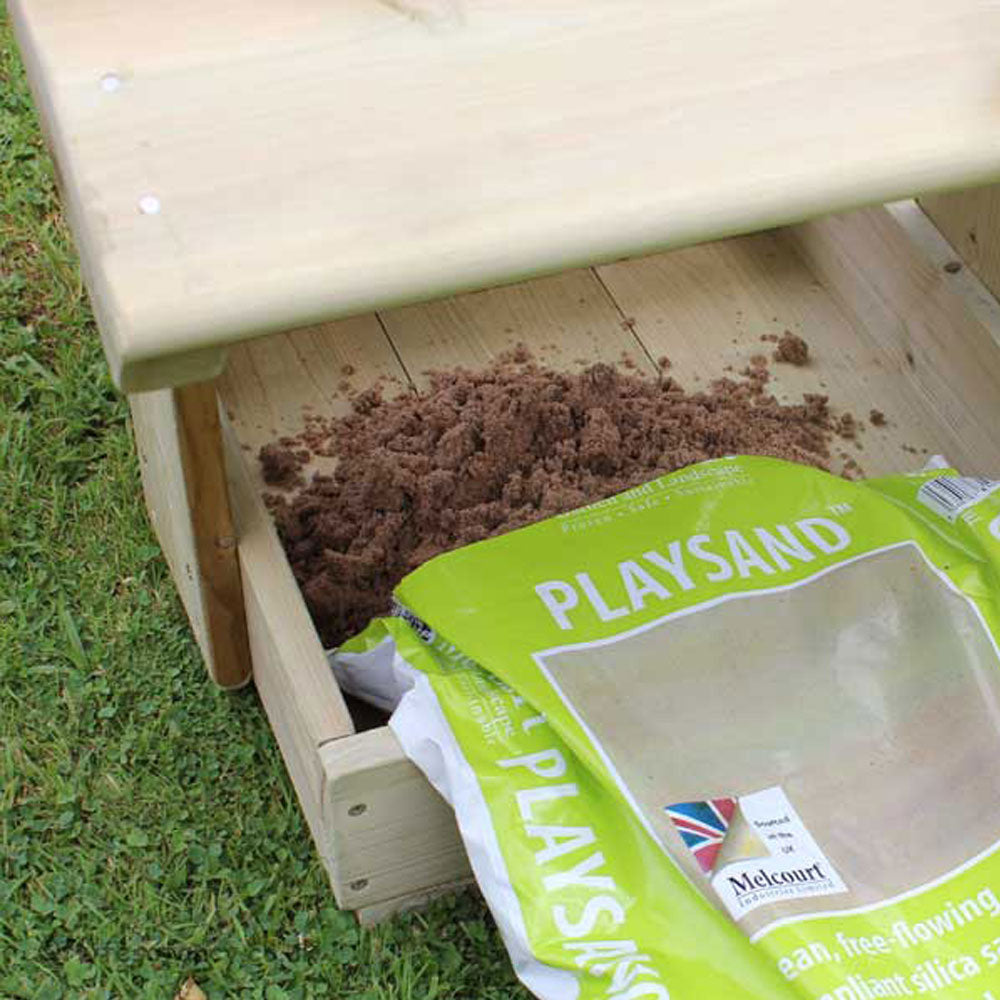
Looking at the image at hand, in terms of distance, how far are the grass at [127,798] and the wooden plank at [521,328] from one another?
0.27 meters

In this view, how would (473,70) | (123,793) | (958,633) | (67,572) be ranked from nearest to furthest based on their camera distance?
(473,70), (958,633), (123,793), (67,572)

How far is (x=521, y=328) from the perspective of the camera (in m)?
1.44

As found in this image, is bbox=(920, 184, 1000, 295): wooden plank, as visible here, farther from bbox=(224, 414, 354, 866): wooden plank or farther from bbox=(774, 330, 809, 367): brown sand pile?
bbox=(224, 414, 354, 866): wooden plank

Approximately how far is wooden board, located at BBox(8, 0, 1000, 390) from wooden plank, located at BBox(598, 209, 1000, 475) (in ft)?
1.79

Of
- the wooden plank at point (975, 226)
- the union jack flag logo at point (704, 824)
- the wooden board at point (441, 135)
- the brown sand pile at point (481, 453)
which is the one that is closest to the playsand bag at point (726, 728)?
the union jack flag logo at point (704, 824)

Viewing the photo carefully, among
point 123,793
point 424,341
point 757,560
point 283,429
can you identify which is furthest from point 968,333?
point 123,793

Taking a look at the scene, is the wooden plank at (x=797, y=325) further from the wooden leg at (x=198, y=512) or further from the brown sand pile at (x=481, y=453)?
→ the wooden leg at (x=198, y=512)

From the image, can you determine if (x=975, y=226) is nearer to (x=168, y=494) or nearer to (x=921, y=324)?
(x=921, y=324)

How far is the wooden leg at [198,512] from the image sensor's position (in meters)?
0.95

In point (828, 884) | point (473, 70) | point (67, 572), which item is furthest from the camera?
point (67, 572)

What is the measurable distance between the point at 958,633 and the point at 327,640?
0.45 meters

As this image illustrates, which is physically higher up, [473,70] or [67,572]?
[473,70]

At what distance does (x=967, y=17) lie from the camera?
0.86m

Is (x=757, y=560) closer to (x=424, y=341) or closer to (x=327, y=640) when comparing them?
(x=327, y=640)
